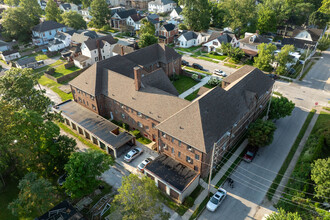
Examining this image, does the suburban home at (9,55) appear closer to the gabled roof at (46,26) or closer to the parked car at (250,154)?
the gabled roof at (46,26)

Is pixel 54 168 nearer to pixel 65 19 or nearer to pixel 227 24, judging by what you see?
pixel 65 19

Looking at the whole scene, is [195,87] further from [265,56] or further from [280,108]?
[280,108]

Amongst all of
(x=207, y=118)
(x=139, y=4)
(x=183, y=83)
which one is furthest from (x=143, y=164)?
(x=139, y=4)

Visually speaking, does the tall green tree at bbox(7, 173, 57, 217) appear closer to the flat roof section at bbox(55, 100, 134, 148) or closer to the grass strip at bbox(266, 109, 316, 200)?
the flat roof section at bbox(55, 100, 134, 148)

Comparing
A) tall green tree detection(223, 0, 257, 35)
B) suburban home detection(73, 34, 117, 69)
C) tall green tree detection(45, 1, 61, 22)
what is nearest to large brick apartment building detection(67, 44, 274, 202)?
suburban home detection(73, 34, 117, 69)

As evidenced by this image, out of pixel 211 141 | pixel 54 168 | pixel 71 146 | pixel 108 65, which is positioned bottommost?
pixel 54 168

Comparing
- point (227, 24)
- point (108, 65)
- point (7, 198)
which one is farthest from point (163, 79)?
point (227, 24)

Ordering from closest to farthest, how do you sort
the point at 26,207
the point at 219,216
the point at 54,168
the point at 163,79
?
the point at 26,207, the point at 219,216, the point at 54,168, the point at 163,79
